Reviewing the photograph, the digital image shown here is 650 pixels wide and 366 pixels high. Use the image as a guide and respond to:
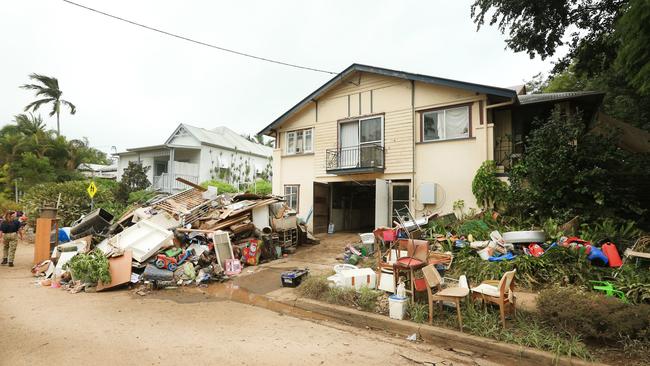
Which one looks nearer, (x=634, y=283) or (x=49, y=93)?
(x=634, y=283)

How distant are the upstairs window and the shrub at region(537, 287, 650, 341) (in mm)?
11597

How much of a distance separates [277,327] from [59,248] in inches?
322

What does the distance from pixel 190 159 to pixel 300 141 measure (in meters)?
14.4

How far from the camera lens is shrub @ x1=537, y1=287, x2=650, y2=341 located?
13.0 feet

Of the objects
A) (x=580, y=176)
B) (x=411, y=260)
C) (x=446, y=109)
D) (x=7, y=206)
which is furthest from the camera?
(x=7, y=206)

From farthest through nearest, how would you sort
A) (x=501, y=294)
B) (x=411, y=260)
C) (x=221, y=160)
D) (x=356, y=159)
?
(x=221, y=160) → (x=356, y=159) → (x=411, y=260) → (x=501, y=294)

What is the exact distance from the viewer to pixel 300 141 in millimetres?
15523

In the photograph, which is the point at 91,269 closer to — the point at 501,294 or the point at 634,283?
the point at 501,294

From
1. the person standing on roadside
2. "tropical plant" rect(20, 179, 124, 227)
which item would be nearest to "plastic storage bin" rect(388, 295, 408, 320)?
the person standing on roadside

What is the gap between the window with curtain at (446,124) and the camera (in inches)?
451

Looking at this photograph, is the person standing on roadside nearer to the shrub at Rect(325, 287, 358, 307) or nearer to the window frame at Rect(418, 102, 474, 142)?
the shrub at Rect(325, 287, 358, 307)

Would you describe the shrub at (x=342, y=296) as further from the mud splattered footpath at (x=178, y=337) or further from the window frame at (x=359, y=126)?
the window frame at (x=359, y=126)

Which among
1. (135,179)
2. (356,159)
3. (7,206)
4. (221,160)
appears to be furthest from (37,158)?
(356,159)

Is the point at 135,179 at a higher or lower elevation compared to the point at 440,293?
higher
